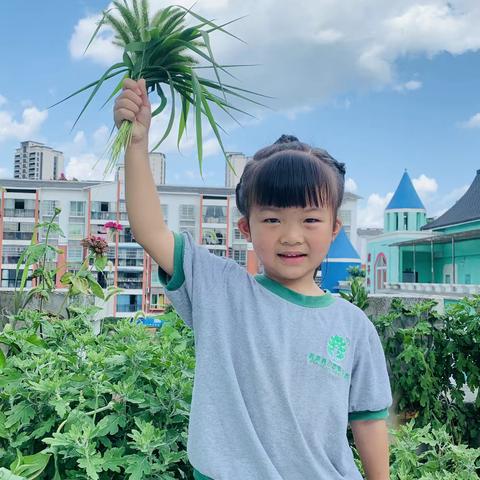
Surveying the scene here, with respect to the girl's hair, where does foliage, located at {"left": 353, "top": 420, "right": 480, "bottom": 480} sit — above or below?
below

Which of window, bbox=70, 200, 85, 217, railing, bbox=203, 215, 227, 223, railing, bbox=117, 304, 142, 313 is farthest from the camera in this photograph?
railing, bbox=203, 215, 227, 223

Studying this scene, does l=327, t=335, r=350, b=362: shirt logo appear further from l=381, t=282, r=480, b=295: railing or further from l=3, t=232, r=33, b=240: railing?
l=3, t=232, r=33, b=240: railing

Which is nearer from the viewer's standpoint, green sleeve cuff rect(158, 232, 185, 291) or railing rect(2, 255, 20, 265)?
green sleeve cuff rect(158, 232, 185, 291)

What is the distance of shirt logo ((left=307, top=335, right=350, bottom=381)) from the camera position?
1089 mm

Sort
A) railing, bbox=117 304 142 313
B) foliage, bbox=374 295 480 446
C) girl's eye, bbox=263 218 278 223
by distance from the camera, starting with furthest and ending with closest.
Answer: railing, bbox=117 304 142 313, foliage, bbox=374 295 480 446, girl's eye, bbox=263 218 278 223

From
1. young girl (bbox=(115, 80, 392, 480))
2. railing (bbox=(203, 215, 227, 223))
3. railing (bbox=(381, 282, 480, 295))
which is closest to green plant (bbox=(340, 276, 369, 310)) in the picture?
young girl (bbox=(115, 80, 392, 480))

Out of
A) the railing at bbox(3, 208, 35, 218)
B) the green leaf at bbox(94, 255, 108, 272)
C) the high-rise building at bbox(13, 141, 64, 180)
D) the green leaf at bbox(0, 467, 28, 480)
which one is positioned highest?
the high-rise building at bbox(13, 141, 64, 180)

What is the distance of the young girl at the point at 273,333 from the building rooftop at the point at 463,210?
25.9 metres

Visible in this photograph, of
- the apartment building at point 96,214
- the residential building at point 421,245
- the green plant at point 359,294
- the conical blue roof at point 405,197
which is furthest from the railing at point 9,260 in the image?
the green plant at point 359,294

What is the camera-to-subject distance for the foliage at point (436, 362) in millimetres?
2510

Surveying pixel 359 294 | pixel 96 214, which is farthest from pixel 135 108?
pixel 96 214

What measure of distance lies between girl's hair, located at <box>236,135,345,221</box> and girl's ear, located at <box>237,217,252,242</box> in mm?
18

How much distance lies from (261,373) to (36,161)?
4448 cm

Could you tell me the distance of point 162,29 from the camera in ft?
3.84
